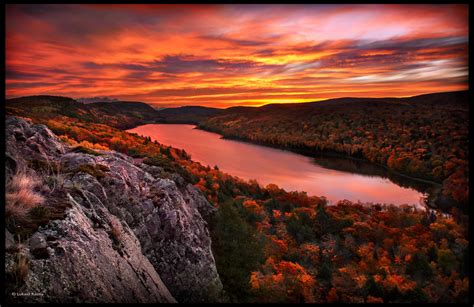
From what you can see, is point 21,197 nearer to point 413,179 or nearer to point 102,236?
point 102,236

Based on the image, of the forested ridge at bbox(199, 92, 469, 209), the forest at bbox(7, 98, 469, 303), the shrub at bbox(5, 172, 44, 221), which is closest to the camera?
the shrub at bbox(5, 172, 44, 221)

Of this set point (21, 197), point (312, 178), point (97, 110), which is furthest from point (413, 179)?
point (21, 197)

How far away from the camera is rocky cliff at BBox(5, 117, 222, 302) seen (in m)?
3.84

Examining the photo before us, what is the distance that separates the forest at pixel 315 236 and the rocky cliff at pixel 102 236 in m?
1.39

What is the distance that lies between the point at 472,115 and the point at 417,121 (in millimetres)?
103111

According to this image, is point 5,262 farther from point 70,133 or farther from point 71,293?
A: point 70,133

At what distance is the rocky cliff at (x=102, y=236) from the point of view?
384 cm

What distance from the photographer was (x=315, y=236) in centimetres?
3062

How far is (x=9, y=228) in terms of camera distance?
3918mm

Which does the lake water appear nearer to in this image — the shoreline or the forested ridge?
the shoreline

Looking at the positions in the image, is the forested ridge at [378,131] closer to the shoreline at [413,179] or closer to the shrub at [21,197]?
the shoreline at [413,179]

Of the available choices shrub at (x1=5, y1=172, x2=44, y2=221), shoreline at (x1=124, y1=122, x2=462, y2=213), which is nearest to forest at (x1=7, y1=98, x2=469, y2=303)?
shoreline at (x1=124, y1=122, x2=462, y2=213)

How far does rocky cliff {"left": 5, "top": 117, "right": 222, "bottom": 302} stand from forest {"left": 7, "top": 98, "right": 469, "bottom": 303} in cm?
139

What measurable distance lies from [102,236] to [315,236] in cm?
2874
